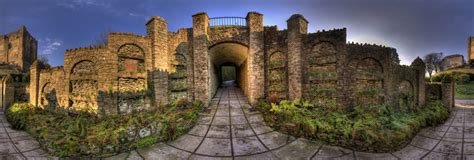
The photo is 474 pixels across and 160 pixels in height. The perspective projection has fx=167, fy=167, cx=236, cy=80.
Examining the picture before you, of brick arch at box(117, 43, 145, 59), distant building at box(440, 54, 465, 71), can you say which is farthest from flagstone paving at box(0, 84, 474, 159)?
distant building at box(440, 54, 465, 71)

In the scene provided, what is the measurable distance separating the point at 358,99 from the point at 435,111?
18.5ft

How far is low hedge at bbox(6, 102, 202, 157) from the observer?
6.53 meters

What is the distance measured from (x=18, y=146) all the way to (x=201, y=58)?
9.50 meters

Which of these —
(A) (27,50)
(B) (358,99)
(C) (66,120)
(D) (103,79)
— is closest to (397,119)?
(B) (358,99)

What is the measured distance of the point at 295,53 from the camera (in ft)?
32.6

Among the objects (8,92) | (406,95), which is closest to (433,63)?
(406,95)

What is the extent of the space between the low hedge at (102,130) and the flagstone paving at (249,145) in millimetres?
401

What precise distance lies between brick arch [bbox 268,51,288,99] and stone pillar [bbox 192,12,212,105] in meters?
4.14

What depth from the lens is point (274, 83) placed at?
1084 cm

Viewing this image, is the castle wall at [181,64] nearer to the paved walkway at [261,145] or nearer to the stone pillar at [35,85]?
the paved walkway at [261,145]

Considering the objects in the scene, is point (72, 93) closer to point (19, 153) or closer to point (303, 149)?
point (19, 153)

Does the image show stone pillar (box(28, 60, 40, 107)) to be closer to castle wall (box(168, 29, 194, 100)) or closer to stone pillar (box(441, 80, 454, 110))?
castle wall (box(168, 29, 194, 100))

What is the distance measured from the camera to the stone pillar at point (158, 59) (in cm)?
988

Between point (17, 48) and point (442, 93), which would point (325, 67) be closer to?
point (442, 93)
